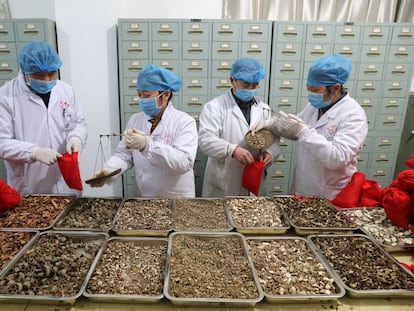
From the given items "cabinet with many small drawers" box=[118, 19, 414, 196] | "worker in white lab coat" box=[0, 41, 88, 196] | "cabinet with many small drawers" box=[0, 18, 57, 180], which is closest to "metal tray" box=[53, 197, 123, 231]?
"worker in white lab coat" box=[0, 41, 88, 196]

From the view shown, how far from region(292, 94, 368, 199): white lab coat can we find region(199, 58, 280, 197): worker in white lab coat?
32 cm

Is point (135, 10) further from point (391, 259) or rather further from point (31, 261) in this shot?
point (391, 259)

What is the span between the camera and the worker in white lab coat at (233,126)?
2443mm

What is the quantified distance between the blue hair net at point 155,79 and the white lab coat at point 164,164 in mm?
207

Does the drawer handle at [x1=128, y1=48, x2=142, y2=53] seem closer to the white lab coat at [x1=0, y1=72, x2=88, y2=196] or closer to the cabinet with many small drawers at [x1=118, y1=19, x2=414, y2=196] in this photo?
the cabinet with many small drawers at [x1=118, y1=19, x2=414, y2=196]

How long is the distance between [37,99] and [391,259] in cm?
248

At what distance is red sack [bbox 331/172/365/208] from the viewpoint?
6.24 feet

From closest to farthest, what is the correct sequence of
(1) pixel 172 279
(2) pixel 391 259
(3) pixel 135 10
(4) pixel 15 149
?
(1) pixel 172 279, (2) pixel 391 259, (4) pixel 15 149, (3) pixel 135 10

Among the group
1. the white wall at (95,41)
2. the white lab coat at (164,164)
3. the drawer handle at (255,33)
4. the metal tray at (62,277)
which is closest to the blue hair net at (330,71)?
the white lab coat at (164,164)

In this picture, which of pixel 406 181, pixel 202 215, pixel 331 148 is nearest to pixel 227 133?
pixel 331 148

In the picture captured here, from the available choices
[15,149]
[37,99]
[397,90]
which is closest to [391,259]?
[15,149]

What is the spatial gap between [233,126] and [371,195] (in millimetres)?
1197

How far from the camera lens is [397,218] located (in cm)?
165

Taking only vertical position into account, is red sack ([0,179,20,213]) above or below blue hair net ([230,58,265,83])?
below
